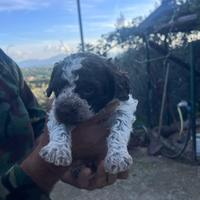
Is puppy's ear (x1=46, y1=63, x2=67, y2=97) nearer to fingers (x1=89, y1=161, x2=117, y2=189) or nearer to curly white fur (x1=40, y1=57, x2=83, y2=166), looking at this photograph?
curly white fur (x1=40, y1=57, x2=83, y2=166)

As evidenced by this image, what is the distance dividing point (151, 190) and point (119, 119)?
4335 mm

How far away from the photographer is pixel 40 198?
216cm

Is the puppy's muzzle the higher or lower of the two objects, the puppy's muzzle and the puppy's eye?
the lower

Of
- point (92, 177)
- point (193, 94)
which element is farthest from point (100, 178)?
point (193, 94)

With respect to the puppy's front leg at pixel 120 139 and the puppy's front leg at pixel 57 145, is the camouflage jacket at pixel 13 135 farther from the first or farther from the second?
the puppy's front leg at pixel 120 139

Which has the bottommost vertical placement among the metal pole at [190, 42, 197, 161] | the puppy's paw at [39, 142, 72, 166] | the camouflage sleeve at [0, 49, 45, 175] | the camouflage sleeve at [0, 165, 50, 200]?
the metal pole at [190, 42, 197, 161]

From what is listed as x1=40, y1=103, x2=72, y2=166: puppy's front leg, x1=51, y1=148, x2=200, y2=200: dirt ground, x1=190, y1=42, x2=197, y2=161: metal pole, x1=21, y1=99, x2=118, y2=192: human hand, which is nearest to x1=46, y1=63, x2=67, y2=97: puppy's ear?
x1=40, y1=103, x2=72, y2=166: puppy's front leg

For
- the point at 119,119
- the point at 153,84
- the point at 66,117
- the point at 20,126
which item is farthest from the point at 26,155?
the point at 153,84

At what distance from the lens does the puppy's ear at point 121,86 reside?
7.75ft

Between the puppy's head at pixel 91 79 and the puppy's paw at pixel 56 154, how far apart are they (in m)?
0.25

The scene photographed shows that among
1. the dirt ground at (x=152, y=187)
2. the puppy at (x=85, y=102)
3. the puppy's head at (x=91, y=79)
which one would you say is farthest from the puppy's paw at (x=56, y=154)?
the dirt ground at (x=152, y=187)

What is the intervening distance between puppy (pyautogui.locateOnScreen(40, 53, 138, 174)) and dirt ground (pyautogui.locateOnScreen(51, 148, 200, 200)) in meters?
4.05

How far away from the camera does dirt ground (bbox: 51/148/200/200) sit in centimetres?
630

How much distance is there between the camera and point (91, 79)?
90.4 inches
